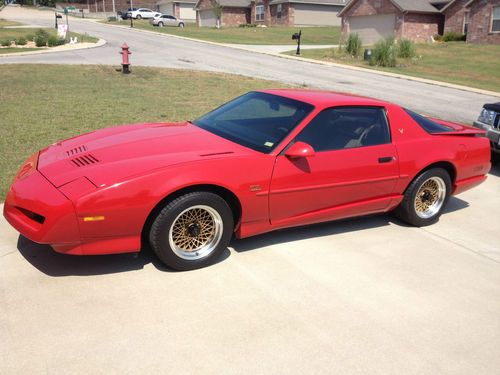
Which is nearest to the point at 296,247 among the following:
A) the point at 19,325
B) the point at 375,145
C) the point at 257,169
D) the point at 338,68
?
the point at 257,169

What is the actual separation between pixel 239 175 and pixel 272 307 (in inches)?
42.7

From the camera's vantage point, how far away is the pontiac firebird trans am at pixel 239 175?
12.2ft

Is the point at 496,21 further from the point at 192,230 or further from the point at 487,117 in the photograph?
the point at 192,230

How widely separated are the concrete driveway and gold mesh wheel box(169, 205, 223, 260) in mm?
172

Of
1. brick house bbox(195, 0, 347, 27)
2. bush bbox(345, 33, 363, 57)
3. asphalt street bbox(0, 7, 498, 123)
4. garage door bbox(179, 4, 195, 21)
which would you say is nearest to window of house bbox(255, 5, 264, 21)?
brick house bbox(195, 0, 347, 27)

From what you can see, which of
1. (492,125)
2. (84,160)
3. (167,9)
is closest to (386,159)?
(84,160)

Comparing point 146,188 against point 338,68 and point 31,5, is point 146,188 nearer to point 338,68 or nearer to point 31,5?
point 338,68

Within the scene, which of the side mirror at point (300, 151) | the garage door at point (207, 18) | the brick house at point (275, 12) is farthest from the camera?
the garage door at point (207, 18)

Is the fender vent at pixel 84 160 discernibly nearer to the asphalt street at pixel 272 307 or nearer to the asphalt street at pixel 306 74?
the asphalt street at pixel 272 307

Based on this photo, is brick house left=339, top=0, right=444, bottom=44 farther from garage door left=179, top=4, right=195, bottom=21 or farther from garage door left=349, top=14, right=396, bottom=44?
garage door left=179, top=4, right=195, bottom=21

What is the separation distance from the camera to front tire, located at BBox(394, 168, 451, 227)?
524 cm

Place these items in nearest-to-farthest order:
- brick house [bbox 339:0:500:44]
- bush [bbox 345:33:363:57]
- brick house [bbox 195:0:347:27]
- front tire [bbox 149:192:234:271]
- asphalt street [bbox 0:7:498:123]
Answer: front tire [bbox 149:192:234:271] < asphalt street [bbox 0:7:498:123] < bush [bbox 345:33:363:57] < brick house [bbox 339:0:500:44] < brick house [bbox 195:0:347:27]

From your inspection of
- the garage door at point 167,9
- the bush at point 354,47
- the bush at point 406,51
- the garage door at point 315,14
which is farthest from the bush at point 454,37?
the garage door at point 167,9

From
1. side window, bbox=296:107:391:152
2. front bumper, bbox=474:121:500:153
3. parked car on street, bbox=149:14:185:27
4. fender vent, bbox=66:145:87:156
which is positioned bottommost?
front bumper, bbox=474:121:500:153
